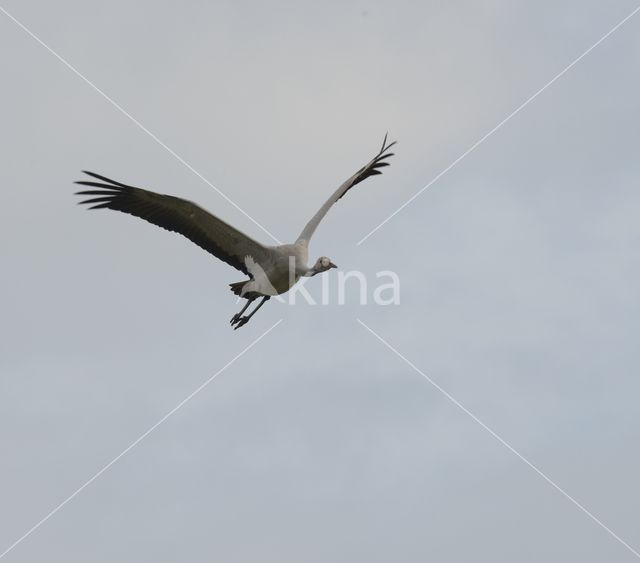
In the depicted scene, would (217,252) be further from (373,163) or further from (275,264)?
(373,163)

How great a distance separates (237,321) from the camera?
32281 mm

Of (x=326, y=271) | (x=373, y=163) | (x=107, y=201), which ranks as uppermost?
(x=373, y=163)

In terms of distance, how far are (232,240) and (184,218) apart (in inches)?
44.1

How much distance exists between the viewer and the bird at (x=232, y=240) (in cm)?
3009

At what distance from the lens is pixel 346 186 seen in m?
33.3

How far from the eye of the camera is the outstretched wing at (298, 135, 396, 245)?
32.1 m

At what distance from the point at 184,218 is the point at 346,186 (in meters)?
4.04

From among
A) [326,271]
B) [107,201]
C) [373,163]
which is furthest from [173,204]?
[373,163]

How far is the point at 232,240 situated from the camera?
31.4 m

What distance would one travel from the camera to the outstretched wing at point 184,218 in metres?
30.0

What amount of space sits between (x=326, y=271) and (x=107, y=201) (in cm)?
440

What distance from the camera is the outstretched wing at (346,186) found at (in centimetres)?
3206

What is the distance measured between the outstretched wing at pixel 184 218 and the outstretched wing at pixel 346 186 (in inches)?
45.5

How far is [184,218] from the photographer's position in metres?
30.8
